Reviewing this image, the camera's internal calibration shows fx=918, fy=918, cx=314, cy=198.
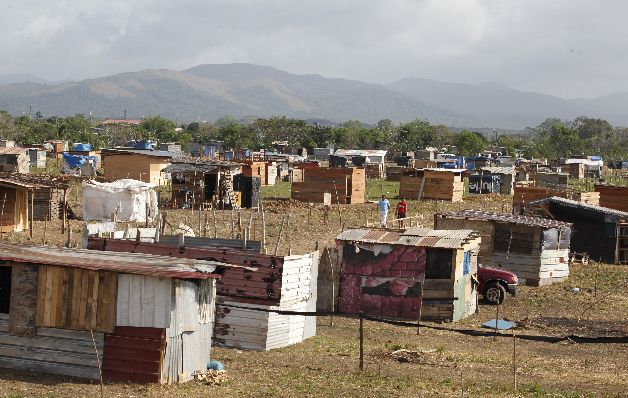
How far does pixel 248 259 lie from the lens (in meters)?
20.9

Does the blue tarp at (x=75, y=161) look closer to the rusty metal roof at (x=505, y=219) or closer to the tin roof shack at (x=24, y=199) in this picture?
the tin roof shack at (x=24, y=199)

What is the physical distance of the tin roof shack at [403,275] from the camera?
25.9 metres

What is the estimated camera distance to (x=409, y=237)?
86.7ft

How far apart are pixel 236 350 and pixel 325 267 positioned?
20.9 feet

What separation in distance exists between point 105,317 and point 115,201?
27.3 metres

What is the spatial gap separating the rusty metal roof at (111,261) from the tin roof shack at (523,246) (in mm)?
16988

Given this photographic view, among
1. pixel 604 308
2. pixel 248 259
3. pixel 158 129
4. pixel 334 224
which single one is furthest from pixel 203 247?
pixel 158 129

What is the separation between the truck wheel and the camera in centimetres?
2950

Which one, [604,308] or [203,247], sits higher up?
[203,247]

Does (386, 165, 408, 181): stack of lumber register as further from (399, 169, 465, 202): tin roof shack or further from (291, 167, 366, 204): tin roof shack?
(291, 167, 366, 204): tin roof shack

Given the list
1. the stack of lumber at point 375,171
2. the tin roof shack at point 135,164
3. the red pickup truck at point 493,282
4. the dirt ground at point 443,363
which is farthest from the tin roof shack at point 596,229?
the stack of lumber at point 375,171

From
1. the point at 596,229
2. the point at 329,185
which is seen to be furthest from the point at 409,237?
the point at 329,185

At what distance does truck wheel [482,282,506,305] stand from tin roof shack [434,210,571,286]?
3666 mm

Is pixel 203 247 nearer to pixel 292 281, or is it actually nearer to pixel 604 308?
pixel 292 281
